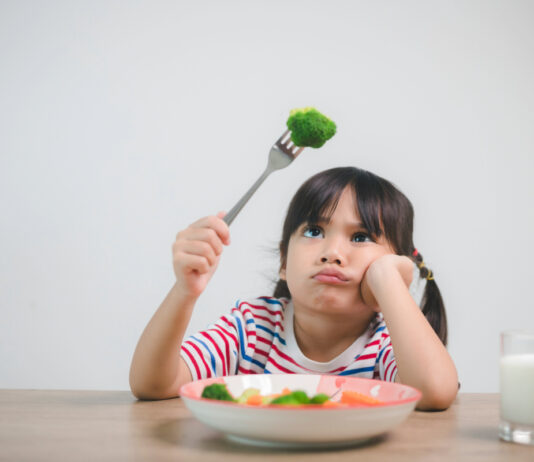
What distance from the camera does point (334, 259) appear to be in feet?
3.58

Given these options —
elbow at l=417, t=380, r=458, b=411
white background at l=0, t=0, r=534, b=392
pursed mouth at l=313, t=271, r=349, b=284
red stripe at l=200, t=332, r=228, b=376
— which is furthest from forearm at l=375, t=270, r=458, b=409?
white background at l=0, t=0, r=534, b=392

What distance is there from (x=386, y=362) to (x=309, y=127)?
1.55ft

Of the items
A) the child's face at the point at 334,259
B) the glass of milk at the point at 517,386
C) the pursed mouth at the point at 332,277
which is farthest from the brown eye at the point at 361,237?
the glass of milk at the point at 517,386

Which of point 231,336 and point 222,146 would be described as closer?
point 231,336

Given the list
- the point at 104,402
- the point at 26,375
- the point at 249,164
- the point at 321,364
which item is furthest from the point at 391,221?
the point at 26,375

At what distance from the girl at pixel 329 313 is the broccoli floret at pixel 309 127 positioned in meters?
0.21

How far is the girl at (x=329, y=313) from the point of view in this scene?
89 centimetres

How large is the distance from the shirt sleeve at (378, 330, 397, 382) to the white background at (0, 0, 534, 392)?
44.8 inches

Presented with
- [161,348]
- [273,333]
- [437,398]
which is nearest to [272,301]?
[273,333]

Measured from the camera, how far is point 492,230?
232 cm

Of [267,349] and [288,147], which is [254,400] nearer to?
[288,147]

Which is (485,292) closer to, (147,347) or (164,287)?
(164,287)

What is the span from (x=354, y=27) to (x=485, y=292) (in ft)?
3.84

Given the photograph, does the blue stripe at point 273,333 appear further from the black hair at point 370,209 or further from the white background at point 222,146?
the white background at point 222,146
